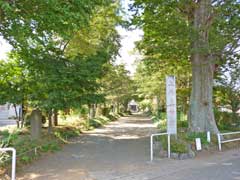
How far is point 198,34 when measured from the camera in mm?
10141

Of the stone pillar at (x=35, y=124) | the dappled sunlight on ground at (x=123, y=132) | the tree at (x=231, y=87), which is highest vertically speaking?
the tree at (x=231, y=87)

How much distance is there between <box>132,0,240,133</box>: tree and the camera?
1032 cm

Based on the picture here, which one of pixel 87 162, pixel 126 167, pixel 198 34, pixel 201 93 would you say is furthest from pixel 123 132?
pixel 126 167

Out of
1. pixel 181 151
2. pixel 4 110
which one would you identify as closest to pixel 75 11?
pixel 181 151

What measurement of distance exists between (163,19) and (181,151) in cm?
548

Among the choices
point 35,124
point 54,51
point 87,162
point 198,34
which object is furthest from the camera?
point 54,51

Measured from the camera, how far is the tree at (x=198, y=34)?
10.3 m

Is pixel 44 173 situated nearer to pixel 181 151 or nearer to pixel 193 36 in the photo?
pixel 181 151

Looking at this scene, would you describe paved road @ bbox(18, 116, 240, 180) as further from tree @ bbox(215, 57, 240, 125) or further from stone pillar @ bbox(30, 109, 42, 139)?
tree @ bbox(215, 57, 240, 125)

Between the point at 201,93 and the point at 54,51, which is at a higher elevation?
the point at 54,51

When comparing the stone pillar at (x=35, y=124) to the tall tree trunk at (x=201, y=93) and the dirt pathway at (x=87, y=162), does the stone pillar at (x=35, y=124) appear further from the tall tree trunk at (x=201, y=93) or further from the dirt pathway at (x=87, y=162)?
the tall tree trunk at (x=201, y=93)

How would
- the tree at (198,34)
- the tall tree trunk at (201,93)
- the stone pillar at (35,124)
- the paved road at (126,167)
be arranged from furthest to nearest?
1. the tall tree trunk at (201,93)
2. the stone pillar at (35,124)
3. the tree at (198,34)
4. the paved road at (126,167)

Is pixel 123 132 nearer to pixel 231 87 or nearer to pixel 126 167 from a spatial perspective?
pixel 231 87

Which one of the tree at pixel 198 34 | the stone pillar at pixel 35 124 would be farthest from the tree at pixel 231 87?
the stone pillar at pixel 35 124
